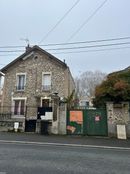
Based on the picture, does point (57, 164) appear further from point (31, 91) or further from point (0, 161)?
point (31, 91)

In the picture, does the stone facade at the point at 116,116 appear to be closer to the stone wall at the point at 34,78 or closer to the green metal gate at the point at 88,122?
the green metal gate at the point at 88,122

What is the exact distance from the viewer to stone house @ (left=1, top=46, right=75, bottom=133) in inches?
1041

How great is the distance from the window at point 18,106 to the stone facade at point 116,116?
11802 millimetres

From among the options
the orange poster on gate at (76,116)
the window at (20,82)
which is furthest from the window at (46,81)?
the orange poster on gate at (76,116)

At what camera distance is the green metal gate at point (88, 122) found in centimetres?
1764

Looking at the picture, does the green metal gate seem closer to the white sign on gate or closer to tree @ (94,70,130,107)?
the white sign on gate

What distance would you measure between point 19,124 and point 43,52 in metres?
11.0

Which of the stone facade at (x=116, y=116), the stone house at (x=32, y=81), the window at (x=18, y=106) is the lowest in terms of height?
the stone facade at (x=116, y=116)

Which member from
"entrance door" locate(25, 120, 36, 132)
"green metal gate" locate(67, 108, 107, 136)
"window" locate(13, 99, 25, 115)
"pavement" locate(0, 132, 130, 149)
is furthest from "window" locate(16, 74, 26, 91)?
"pavement" locate(0, 132, 130, 149)

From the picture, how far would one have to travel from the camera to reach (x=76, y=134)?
58.4 feet

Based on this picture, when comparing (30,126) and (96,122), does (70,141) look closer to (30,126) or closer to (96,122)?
(96,122)

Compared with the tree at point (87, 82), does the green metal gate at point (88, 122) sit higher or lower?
lower

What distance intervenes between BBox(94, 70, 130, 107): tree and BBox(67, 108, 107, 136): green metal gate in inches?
48.9

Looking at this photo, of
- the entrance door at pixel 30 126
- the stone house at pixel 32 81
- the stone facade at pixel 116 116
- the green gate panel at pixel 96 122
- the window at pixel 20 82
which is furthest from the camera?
the window at pixel 20 82
